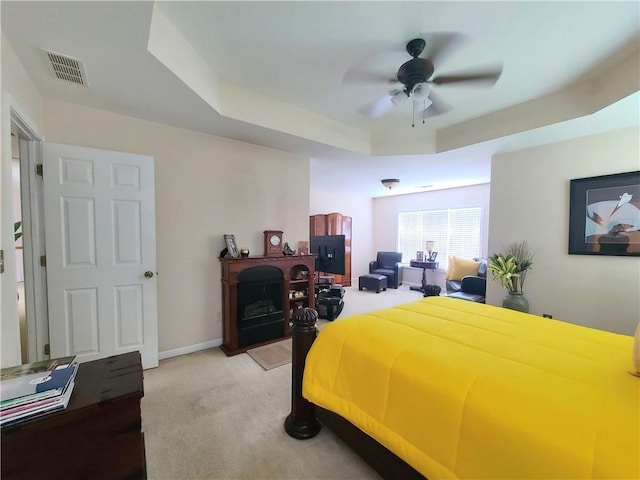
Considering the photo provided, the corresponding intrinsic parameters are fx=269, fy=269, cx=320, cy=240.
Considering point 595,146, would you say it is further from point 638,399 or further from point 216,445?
point 216,445

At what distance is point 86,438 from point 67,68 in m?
2.28

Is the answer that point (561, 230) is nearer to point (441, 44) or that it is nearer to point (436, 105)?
point (436, 105)


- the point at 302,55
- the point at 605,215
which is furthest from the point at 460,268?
the point at 302,55

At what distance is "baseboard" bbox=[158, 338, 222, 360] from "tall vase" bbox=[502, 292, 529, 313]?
347 cm

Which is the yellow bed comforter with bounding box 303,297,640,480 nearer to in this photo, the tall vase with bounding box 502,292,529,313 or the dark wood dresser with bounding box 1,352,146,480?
the dark wood dresser with bounding box 1,352,146,480

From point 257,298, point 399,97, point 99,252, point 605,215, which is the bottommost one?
point 257,298

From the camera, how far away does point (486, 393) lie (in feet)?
3.42

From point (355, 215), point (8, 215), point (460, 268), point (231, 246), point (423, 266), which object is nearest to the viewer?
point (8, 215)

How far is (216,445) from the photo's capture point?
5.55 ft

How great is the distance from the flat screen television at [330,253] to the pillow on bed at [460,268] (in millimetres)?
2836

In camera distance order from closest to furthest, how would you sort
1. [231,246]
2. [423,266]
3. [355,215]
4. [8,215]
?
[8,215] → [231,246] → [423,266] → [355,215]

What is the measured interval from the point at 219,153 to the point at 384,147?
217 cm

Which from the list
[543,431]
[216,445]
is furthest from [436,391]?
[216,445]

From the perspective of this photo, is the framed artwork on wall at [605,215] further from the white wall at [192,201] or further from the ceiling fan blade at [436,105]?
the white wall at [192,201]
